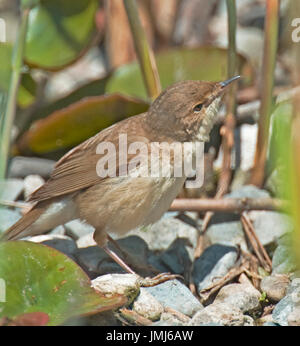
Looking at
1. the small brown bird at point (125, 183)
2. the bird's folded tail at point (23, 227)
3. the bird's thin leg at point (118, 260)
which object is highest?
the small brown bird at point (125, 183)

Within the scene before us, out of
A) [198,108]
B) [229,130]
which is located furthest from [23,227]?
[229,130]

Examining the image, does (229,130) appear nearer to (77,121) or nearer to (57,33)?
(77,121)

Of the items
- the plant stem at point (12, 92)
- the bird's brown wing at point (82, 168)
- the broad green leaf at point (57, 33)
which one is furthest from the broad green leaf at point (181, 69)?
the bird's brown wing at point (82, 168)

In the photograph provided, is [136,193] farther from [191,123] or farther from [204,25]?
[204,25]

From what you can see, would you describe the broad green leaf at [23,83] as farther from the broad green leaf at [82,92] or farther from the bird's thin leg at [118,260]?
the bird's thin leg at [118,260]

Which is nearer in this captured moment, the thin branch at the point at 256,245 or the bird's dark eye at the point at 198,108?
the bird's dark eye at the point at 198,108
